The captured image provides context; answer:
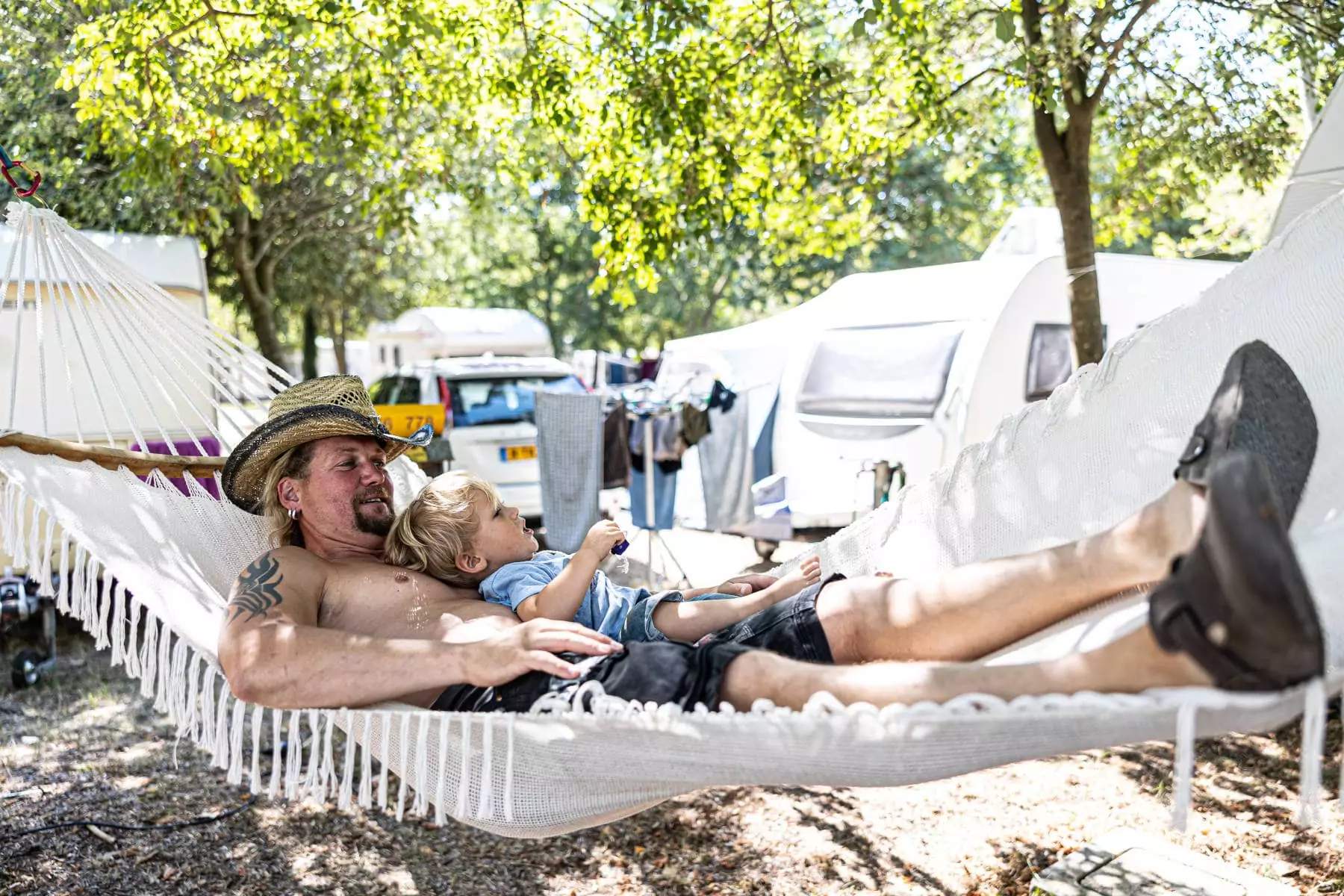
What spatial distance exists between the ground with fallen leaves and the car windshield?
3313 millimetres

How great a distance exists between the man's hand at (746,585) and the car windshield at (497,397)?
160 inches

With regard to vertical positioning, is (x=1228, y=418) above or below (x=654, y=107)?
below

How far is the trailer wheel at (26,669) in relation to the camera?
12.1ft

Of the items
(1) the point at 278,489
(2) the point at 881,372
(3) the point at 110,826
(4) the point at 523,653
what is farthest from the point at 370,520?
(2) the point at 881,372

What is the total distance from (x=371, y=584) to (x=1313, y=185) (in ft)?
8.71

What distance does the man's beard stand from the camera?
2.04 m

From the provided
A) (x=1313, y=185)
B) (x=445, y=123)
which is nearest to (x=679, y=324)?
(x=445, y=123)

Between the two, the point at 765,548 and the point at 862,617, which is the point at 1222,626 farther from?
the point at 765,548

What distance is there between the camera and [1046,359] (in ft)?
18.8

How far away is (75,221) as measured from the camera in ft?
20.9

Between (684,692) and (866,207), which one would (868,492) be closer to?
(866,207)

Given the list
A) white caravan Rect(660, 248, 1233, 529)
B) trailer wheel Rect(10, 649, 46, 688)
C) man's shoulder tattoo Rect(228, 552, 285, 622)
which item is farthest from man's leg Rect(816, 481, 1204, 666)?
trailer wheel Rect(10, 649, 46, 688)

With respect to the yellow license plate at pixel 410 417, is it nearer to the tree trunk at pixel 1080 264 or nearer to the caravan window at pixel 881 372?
the caravan window at pixel 881 372

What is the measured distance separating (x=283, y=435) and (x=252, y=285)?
283 inches
